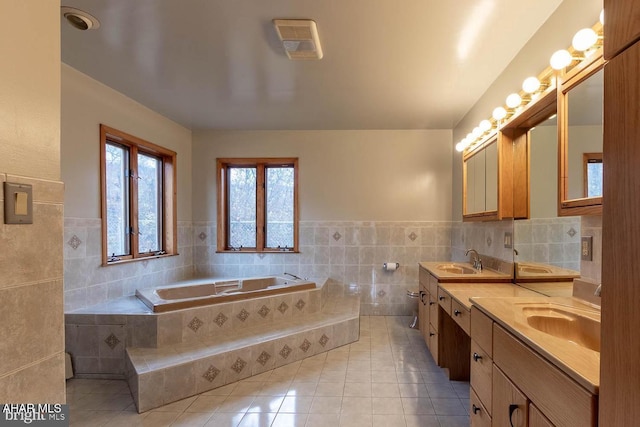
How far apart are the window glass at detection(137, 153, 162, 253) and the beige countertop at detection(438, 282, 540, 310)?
2.97 meters

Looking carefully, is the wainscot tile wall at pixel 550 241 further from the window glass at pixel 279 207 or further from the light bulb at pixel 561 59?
the window glass at pixel 279 207

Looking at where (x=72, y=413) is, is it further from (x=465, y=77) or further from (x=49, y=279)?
(x=465, y=77)

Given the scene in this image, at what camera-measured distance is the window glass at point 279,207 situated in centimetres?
414

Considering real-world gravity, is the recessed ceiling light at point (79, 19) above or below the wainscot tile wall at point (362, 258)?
above

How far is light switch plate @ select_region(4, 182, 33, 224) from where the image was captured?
0.76 meters

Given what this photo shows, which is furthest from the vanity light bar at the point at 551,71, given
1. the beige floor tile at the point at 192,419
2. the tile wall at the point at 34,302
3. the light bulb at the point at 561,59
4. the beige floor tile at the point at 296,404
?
the beige floor tile at the point at 192,419

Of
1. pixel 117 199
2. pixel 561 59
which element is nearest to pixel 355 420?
pixel 561 59

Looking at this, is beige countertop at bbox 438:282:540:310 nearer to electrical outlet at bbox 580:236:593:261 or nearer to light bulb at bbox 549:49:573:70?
electrical outlet at bbox 580:236:593:261

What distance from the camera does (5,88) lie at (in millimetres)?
761

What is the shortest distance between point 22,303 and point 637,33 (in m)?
1.45

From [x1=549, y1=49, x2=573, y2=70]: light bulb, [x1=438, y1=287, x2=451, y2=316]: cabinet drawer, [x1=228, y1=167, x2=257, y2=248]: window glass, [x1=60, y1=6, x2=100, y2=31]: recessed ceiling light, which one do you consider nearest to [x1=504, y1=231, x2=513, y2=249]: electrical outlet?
[x1=438, y1=287, x2=451, y2=316]: cabinet drawer

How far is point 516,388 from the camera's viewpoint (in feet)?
3.72

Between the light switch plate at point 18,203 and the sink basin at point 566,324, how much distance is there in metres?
1.70

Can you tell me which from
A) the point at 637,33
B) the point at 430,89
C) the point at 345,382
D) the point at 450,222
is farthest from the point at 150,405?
the point at 450,222
